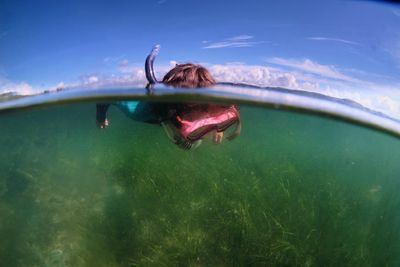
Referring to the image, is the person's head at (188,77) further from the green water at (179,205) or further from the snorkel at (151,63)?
the green water at (179,205)

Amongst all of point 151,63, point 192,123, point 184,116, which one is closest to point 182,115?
point 184,116

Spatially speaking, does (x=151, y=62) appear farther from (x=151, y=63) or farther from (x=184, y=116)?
(x=184, y=116)

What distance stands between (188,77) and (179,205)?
3.70 meters

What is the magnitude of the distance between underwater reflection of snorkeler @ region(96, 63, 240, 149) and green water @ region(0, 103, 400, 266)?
282 cm

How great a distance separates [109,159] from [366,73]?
6893 millimetres

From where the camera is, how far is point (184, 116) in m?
6.33

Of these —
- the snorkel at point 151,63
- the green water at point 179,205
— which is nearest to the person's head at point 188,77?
the snorkel at point 151,63

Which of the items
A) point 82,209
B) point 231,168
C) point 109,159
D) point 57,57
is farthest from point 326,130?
point 57,57

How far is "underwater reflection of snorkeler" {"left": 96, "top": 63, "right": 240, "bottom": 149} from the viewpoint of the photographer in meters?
5.77

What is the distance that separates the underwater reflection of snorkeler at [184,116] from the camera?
5766mm

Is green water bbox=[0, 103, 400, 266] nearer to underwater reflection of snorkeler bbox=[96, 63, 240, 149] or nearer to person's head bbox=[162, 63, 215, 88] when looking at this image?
underwater reflection of snorkeler bbox=[96, 63, 240, 149]

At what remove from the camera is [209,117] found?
20.5ft

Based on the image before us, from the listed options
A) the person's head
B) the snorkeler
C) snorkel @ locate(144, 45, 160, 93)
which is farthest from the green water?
snorkel @ locate(144, 45, 160, 93)

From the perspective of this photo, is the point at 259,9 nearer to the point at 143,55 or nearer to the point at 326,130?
the point at 143,55
